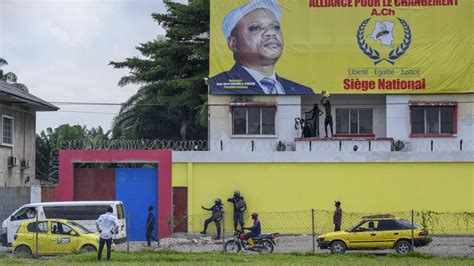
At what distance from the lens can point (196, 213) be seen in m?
31.0

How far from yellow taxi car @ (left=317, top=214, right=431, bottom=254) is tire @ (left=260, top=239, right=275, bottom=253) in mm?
1738

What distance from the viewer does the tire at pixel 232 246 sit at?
23.9 metres

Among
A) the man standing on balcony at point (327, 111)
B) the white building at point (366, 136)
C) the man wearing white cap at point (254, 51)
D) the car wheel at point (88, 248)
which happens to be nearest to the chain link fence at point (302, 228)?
the car wheel at point (88, 248)

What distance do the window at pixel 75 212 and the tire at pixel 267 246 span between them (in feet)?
22.4

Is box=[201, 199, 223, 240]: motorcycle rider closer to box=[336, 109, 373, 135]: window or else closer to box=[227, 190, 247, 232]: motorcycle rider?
box=[227, 190, 247, 232]: motorcycle rider

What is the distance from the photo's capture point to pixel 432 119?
36.0m

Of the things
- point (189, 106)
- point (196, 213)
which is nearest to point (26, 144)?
point (189, 106)

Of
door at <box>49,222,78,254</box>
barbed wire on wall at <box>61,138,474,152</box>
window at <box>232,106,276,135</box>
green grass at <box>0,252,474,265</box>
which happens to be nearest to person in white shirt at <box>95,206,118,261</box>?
green grass at <box>0,252,474,265</box>

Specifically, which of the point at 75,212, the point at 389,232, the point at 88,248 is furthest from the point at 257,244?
the point at 75,212

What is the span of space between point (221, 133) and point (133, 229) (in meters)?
7.36

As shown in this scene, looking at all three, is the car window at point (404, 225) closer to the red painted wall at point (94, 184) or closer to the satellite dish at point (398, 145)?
the satellite dish at point (398, 145)

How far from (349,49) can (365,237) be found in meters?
13.3

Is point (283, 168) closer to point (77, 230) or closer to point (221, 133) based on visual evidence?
point (221, 133)

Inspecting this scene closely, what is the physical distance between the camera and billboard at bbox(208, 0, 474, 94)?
35.3m
